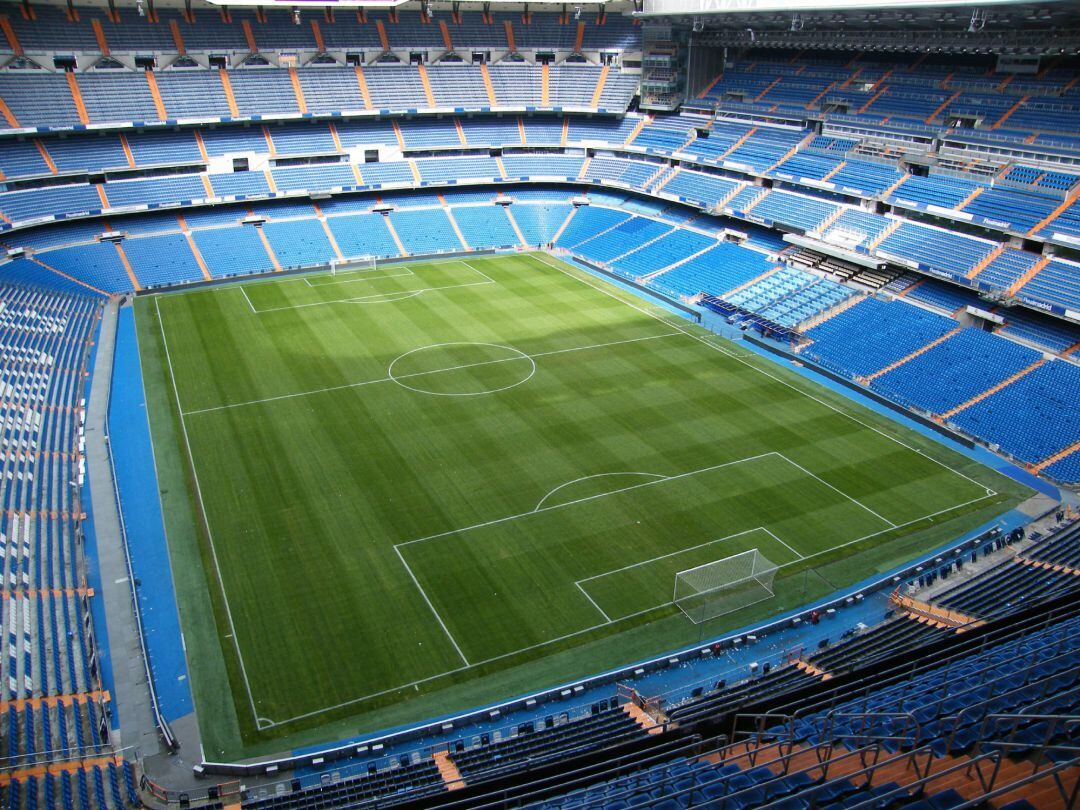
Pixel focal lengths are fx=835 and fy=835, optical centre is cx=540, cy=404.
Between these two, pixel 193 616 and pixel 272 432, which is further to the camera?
pixel 272 432

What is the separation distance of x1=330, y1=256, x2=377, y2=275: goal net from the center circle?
50.0 feet

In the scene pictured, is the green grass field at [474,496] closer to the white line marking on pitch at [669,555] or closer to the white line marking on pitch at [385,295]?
the white line marking on pitch at [669,555]

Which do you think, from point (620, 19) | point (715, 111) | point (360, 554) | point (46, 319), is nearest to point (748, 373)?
point (360, 554)

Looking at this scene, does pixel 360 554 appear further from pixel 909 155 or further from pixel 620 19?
pixel 620 19

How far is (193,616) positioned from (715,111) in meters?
49.6

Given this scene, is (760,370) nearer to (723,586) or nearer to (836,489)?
(836,489)

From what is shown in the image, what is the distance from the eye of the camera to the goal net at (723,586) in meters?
22.9

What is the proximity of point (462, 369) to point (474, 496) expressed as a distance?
10979 mm

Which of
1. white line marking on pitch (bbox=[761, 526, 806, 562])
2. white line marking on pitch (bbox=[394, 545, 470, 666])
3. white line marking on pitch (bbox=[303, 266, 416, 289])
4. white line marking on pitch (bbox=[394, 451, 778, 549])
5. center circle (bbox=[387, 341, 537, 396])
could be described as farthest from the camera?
white line marking on pitch (bbox=[303, 266, 416, 289])

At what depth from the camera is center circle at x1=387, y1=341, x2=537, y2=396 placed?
35.8 metres

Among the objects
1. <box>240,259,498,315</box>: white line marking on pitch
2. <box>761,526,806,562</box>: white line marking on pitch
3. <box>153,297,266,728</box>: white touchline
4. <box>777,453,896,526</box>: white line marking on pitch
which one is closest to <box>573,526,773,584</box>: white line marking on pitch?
<box>761,526,806,562</box>: white line marking on pitch

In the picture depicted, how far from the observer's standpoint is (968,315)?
3822 centimetres

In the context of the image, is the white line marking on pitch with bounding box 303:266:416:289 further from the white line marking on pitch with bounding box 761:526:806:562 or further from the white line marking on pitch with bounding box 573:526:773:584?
the white line marking on pitch with bounding box 761:526:806:562

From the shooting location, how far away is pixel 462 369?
37656 mm
